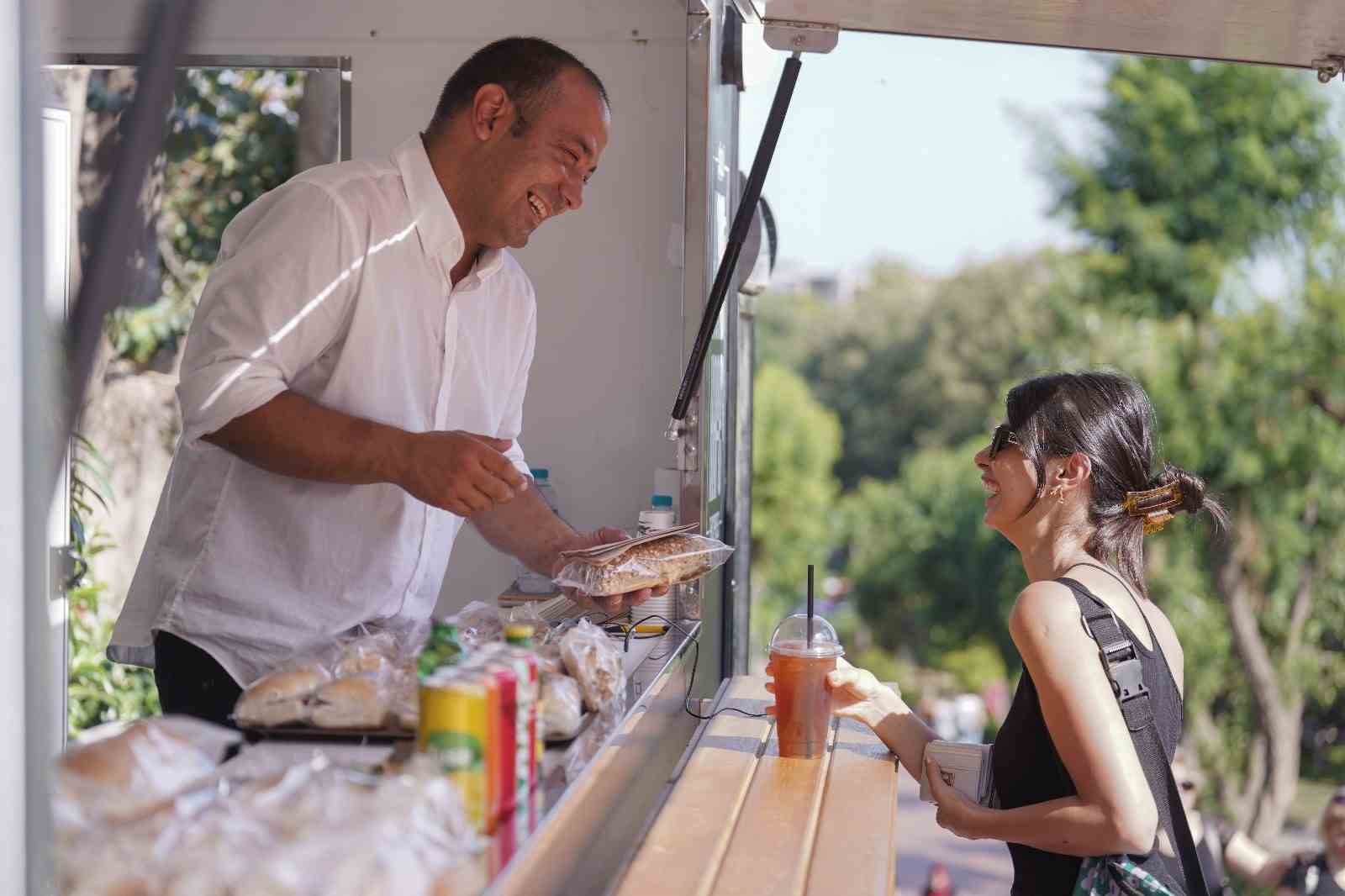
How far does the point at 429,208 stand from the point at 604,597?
64cm

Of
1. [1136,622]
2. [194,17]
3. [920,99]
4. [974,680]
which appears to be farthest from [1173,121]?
[194,17]

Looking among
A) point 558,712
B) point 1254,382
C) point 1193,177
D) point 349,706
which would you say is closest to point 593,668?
point 558,712

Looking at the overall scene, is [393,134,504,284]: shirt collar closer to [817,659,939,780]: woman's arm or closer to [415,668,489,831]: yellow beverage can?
[817,659,939,780]: woman's arm

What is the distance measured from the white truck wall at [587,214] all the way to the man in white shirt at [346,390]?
997 mm

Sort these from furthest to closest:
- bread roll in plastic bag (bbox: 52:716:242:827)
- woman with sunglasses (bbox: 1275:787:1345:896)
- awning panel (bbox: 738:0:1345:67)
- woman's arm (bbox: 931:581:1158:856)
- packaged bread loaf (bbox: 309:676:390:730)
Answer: woman with sunglasses (bbox: 1275:787:1345:896), awning panel (bbox: 738:0:1345:67), woman's arm (bbox: 931:581:1158:856), packaged bread loaf (bbox: 309:676:390:730), bread roll in plastic bag (bbox: 52:716:242:827)

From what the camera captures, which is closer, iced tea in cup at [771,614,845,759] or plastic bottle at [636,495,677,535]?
iced tea in cup at [771,614,845,759]

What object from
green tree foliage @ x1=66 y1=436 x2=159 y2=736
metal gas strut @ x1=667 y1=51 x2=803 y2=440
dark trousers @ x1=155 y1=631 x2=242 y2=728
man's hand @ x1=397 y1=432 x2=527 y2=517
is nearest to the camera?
man's hand @ x1=397 y1=432 x2=527 y2=517

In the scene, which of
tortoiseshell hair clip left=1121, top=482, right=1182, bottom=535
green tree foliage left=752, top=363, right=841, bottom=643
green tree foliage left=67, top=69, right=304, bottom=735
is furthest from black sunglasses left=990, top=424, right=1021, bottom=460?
→ green tree foliage left=752, top=363, right=841, bottom=643

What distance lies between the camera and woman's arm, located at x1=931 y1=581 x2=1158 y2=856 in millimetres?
1721

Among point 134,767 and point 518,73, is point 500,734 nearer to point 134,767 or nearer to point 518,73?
point 134,767

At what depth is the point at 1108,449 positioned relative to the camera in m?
2.04

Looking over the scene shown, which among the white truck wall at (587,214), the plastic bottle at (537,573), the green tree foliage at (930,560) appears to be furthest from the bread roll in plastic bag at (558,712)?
the green tree foliage at (930,560)

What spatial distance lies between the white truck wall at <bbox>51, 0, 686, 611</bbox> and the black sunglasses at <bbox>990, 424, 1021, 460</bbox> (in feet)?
3.76

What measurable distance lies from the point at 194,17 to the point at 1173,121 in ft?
40.6
